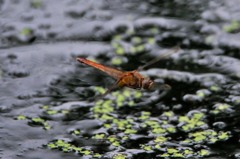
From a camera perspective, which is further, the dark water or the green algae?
the dark water

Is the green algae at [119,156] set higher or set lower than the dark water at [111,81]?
lower

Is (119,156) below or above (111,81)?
below

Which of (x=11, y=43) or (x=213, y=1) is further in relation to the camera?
(x=213, y=1)

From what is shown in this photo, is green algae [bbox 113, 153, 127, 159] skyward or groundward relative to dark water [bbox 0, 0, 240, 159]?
groundward

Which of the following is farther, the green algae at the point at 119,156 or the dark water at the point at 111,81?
the dark water at the point at 111,81

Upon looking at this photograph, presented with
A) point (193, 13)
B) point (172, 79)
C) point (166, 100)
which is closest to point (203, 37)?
point (193, 13)

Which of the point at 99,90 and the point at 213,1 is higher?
the point at 213,1

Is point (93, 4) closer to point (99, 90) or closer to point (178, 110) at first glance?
point (99, 90)

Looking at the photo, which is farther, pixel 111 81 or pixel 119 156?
pixel 111 81
